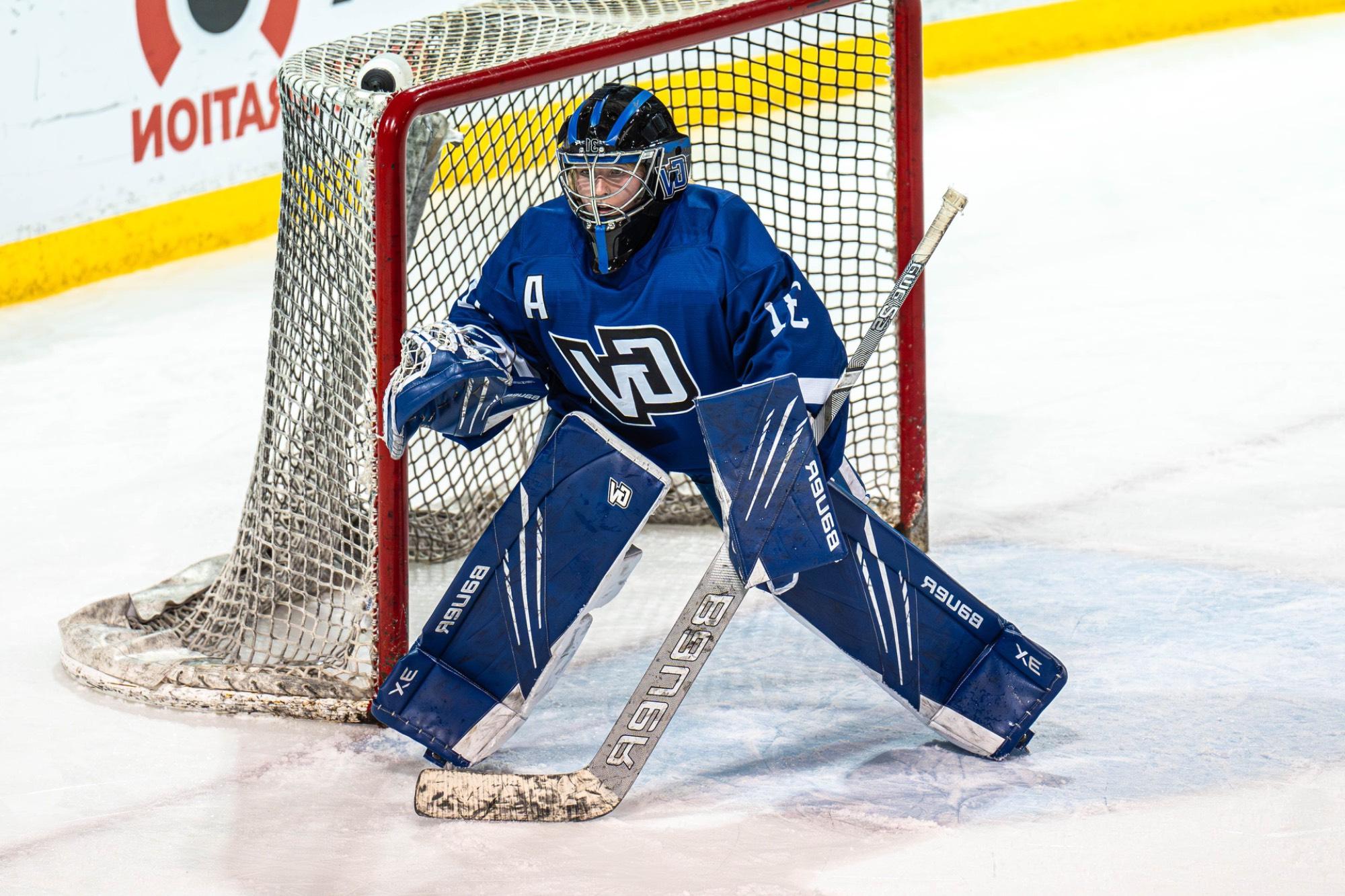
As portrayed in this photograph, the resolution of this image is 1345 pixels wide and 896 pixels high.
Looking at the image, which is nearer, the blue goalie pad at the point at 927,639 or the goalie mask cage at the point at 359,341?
the blue goalie pad at the point at 927,639

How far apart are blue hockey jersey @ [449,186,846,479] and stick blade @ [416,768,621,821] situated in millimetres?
549

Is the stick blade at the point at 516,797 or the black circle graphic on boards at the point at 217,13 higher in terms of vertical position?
the black circle graphic on boards at the point at 217,13

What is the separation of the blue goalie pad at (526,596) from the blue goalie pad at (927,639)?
31cm

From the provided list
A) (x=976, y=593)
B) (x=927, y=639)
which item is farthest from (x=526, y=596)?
(x=976, y=593)

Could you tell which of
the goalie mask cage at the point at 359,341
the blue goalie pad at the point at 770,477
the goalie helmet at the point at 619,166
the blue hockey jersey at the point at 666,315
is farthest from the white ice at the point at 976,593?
the goalie helmet at the point at 619,166

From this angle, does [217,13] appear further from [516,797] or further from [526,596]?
[516,797]

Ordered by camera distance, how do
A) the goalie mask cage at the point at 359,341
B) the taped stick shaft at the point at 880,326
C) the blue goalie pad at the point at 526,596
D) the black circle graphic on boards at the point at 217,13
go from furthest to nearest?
the black circle graphic on boards at the point at 217,13
the goalie mask cage at the point at 359,341
the blue goalie pad at the point at 526,596
the taped stick shaft at the point at 880,326

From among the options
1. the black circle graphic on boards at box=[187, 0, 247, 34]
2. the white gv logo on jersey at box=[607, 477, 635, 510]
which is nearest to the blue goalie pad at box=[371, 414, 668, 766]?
the white gv logo on jersey at box=[607, 477, 635, 510]

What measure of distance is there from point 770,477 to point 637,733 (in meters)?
0.48

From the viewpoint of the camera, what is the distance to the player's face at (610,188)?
262 cm

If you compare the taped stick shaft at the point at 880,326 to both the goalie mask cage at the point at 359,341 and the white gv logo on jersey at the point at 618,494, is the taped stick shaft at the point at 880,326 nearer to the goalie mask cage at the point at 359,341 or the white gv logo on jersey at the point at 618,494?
the white gv logo on jersey at the point at 618,494

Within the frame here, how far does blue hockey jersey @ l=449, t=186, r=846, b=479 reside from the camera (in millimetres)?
2623

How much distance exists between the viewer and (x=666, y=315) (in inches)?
104

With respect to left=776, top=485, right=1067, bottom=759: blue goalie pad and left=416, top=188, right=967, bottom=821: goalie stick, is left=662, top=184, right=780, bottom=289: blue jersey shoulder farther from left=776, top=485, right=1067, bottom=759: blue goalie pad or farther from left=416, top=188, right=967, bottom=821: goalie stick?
left=776, top=485, right=1067, bottom=759: blue goalie pad
